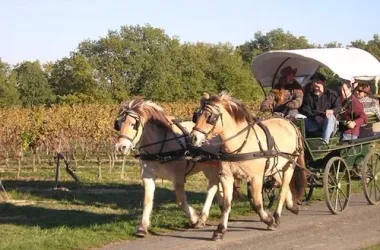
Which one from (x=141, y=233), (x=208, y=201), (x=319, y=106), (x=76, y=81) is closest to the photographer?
(x=141, y=233)

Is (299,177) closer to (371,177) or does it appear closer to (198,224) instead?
(198,224)

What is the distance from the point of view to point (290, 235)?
8938 millimetres

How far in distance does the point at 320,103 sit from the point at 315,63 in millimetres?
919

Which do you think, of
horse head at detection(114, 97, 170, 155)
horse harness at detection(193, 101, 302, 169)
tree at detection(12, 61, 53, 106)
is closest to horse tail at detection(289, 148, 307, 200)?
horse harness at detection(193, 101, 302, 169)

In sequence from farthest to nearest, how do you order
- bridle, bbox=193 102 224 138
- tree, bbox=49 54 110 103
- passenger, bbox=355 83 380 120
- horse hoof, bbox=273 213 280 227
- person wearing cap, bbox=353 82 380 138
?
1. tree, bbox=49 54 110 103
2. passenger, bbox=355 83 380 120
3. person wearing cap, bbox=353 82 380 138
4. horse hoof, bbox=273 213 280 227
5. bridle, bbox=193 102 224 138

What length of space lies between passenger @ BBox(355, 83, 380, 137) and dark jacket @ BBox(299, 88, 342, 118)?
139 cm

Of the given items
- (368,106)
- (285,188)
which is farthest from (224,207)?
(368,106)

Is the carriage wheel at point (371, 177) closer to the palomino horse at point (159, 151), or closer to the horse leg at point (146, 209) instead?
the palomino horse at point (159, 151)

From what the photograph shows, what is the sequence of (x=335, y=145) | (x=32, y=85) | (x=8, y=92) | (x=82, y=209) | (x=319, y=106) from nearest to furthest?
1. (x=319, y=106)
2. (x=335, y=145)
3. (x=82, y=209)
4. (x=8, y=92)
5. (x=32, y=85)

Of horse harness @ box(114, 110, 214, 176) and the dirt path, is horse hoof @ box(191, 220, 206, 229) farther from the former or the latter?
horse harness @ box(114, 110, 214, 176)

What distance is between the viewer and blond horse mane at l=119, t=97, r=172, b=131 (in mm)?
8914

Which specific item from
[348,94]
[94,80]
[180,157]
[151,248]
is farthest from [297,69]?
[94,80]

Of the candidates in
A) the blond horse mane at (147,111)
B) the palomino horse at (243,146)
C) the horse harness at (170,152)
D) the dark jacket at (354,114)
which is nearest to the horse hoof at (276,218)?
the palomino horse at (243,146)

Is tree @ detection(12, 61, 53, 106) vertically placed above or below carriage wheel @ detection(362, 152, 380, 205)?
above
